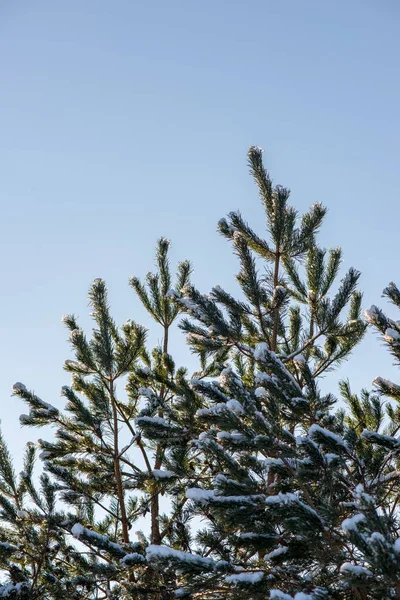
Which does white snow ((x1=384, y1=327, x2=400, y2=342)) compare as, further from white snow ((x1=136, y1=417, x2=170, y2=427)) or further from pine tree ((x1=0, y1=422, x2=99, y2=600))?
pine tree ((x1=0, y1=422, x2=99, y2=600))

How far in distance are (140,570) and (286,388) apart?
1.63m

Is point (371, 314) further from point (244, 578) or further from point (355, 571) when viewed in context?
point (244, 578)

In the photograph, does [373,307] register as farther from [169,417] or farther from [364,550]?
[169,417]

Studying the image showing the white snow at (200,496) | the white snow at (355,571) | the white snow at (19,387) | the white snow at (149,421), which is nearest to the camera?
the white snow at (355,571)

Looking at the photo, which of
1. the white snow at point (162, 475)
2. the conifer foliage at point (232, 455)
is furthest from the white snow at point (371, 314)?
the white snow at point (162, 475)

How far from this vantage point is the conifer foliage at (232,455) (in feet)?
9.65

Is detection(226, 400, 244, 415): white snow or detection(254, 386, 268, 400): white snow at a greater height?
detection(254, 386, 268, 400): white snow

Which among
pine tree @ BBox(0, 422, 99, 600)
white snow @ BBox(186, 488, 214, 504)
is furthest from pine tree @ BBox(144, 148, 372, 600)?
pine tree @ BBox(0, 422, 99, 600)

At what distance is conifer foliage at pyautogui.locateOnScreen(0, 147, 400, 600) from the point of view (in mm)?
2941

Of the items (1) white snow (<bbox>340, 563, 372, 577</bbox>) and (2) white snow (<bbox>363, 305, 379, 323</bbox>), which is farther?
(2) white snow (<bbox>363, 305, 379, 323</bbox>)

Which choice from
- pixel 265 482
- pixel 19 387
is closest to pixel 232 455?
pixel 265 482

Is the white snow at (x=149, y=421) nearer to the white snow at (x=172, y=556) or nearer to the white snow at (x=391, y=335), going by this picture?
the white snow at (x=172, y=556)

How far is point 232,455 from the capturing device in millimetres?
3688

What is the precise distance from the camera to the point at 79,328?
232 inches
